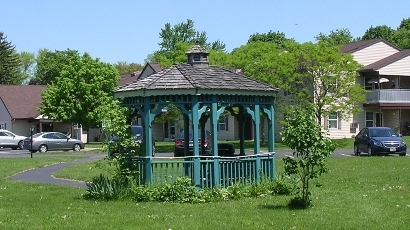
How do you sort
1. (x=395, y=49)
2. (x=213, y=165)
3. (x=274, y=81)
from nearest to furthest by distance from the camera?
(x=213, y=165) < (x=274, y=81) < (x=395, y=49)

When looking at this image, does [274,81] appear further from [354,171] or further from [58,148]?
[354,171]

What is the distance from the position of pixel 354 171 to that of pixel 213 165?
8501 millimetres

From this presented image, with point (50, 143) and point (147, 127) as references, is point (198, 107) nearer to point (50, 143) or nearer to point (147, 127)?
point (147, 127)

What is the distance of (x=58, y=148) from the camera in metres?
45.9

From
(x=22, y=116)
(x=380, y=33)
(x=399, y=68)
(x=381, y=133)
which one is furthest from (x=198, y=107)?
(x=380, y=33)

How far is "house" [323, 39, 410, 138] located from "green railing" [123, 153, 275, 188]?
35535 mm

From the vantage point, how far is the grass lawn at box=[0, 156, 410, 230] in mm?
11922

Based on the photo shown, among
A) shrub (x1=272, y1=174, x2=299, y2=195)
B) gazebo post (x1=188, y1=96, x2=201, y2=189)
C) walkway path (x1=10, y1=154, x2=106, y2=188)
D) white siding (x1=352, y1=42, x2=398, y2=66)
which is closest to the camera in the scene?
gazebo post (x1=188, y1=96, x2=201, y2=189)

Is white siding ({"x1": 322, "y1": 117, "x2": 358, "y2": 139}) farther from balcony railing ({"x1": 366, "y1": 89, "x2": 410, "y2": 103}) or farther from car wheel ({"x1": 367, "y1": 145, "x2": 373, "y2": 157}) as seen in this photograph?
car wheel ({"x1": 367, "y1": 145, "x2": 373, "y2": 157})

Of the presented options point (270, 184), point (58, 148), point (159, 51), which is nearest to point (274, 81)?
point (58, 148)

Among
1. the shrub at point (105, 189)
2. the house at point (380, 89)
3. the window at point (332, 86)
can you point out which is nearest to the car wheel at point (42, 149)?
the window at point (332, 86)

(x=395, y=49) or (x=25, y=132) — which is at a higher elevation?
(x=395, y=49)

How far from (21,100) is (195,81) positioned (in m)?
53.4

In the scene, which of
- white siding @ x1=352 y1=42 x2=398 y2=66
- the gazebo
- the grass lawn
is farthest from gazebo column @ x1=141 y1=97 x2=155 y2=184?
white siding @ x1=352 y1=42 x2=398 y2=66
